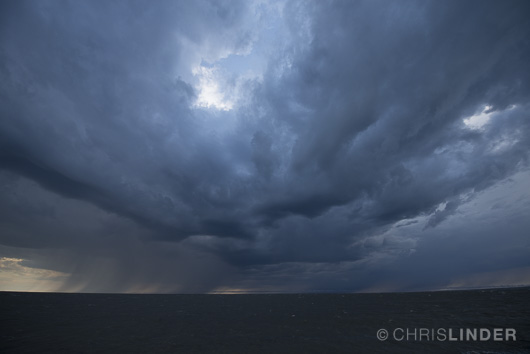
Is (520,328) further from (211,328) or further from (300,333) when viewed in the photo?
(211,328)

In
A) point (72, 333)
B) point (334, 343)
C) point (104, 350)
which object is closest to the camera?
point (104, 350)

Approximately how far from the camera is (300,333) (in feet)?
107

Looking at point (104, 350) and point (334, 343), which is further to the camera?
point (334, 343)

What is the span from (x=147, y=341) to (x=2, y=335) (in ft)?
63.2

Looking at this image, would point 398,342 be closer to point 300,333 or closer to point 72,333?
point 300,333

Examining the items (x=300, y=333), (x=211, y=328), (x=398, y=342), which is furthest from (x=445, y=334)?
(x=211, y=328)

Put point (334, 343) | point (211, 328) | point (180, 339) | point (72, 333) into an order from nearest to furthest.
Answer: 1. point (334, 343)
2. point (180, 339)
3. point (72, 333)
4. point (211, 328)

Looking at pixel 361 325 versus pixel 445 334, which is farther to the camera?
pixel 361 325

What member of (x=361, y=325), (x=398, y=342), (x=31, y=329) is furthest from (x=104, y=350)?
(x=361, y=325)

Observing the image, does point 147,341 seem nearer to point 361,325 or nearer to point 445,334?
point 361,325

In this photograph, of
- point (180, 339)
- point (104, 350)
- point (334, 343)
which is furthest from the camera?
point (180, 339)

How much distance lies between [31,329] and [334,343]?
42135 mm

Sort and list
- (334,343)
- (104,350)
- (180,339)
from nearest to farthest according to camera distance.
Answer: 1. (104,350)
2. (334,343)
3. (180,339)

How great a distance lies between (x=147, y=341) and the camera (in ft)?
92.7
